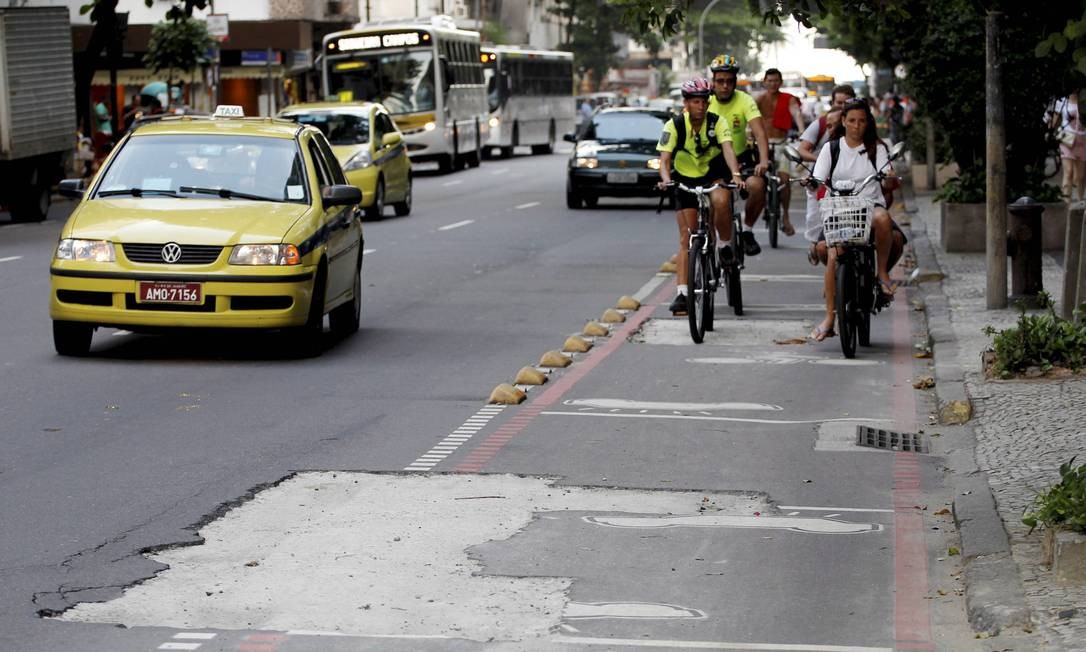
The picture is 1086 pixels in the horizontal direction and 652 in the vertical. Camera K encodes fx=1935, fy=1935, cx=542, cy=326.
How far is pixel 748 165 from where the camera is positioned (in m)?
15.8

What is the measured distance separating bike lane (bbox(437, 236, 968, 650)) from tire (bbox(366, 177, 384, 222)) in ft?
45.9

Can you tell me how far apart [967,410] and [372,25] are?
36024 mm

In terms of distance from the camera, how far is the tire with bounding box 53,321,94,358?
12.9 m

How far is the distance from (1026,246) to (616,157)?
51.4 ft

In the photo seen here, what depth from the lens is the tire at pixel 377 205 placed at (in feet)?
92.0

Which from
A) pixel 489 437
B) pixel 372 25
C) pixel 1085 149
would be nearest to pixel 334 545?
pixel 489 437

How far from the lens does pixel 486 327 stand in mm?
14875

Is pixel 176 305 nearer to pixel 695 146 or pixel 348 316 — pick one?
pixel 348 316

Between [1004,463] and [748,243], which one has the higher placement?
[748,243]

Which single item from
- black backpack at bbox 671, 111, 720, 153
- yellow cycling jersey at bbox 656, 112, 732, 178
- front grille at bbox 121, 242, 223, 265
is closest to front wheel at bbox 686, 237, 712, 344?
yellow cycling jersey at bbox 656, 112, 732, 178

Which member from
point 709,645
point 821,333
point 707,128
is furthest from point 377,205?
point 709,645

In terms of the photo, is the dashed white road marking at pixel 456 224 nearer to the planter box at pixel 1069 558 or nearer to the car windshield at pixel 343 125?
the car windshield at pixel 343 125

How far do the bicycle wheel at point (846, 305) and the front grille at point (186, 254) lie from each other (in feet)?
13.2

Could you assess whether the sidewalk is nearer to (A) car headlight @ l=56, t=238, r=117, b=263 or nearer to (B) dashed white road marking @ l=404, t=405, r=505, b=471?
(B) dashed white road marking @ l=404, t=405, r=505, b=471
